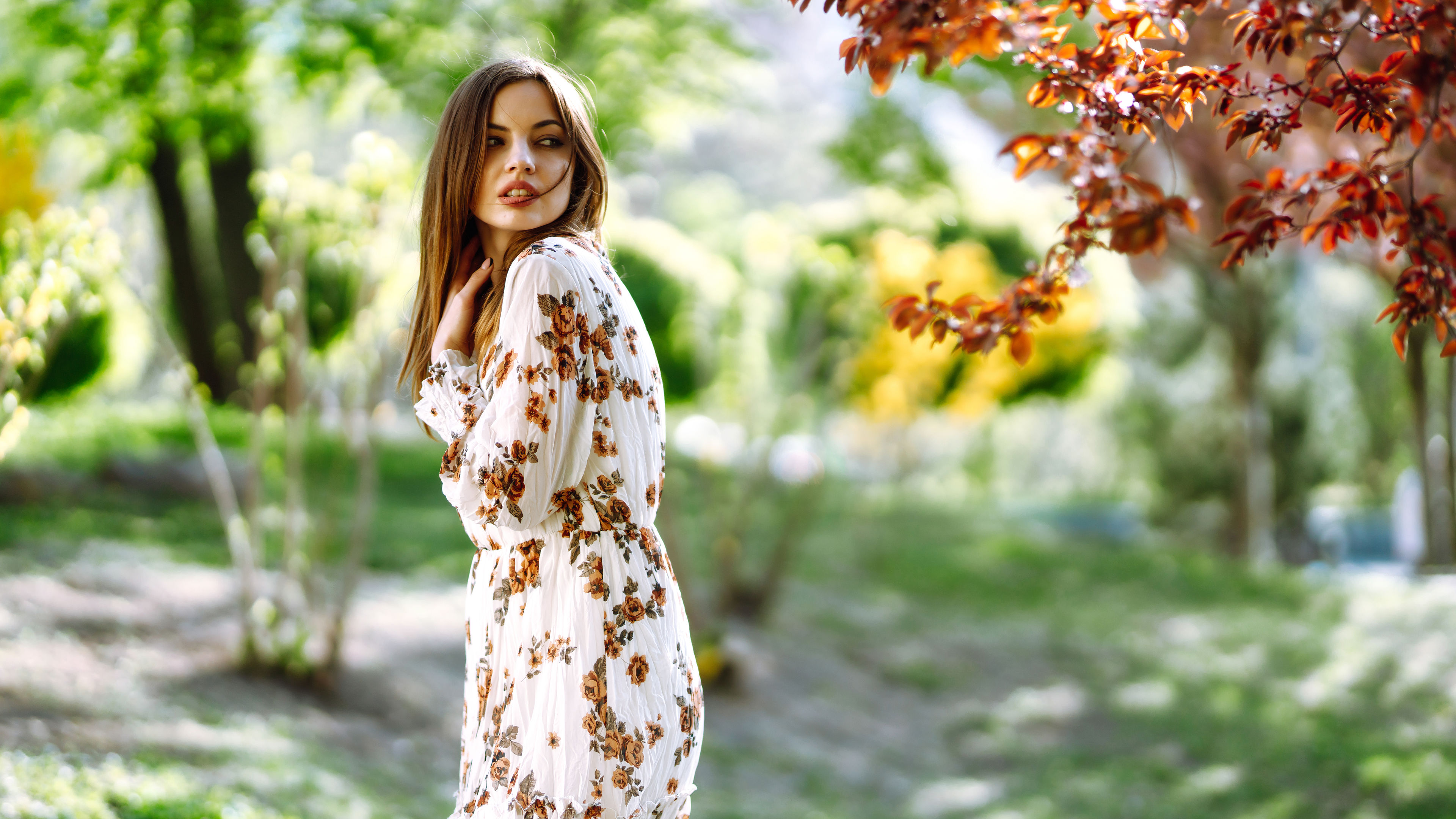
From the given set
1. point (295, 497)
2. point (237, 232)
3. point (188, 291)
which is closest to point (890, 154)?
point (295, 497)

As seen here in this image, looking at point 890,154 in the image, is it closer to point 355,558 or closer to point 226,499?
point 355,558

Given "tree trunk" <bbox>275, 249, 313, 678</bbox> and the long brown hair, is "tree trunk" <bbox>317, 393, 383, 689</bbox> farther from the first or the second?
the long brown hair

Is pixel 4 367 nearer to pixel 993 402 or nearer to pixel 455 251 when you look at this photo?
pixel 455 251

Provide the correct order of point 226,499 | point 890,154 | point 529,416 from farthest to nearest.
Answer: point 890,154
point 226,499
point 529,416

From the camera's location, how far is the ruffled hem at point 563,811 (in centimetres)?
156

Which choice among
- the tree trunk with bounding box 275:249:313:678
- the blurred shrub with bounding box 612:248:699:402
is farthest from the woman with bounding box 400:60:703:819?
the blurred shrub with bounding box 612:248:699:402

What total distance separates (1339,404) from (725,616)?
8207 mm

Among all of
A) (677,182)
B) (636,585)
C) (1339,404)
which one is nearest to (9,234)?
(636,585)

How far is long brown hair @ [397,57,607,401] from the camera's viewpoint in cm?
168

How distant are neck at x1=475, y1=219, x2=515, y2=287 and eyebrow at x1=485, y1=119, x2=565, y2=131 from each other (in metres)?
0.16

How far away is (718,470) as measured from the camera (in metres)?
7.70

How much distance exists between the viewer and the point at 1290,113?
1.54m

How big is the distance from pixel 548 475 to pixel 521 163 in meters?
0.50

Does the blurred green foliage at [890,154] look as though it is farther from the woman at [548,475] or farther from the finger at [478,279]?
the finger at [478,279]
